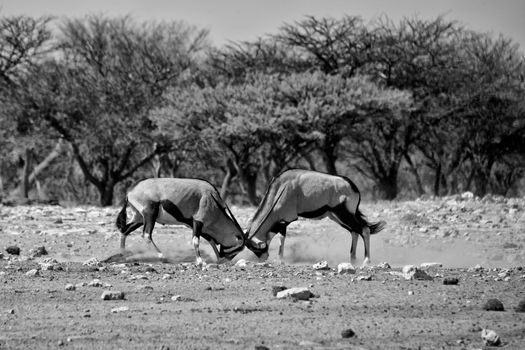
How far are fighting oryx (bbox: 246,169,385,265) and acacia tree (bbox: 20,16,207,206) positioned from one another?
2543cm

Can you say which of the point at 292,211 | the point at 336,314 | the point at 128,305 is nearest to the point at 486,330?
the point at 336,314

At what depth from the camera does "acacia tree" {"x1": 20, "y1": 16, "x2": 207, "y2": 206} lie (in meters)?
41.4

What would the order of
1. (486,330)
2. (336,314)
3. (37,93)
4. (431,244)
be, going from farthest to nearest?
(37,93) → (431,244) → (336,314) → (486,330)

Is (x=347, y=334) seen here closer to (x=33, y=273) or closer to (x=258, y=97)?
(x=33, y=273)

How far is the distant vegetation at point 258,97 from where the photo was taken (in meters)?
39.5

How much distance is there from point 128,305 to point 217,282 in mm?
1918

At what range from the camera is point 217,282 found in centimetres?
1127

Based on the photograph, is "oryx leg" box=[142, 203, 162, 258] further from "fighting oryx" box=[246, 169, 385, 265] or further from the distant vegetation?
the distant vegetation

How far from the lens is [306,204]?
15.9 m

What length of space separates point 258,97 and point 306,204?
2366cm

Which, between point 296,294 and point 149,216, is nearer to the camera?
point 296,294

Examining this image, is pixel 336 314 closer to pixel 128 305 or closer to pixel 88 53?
pixel 128 305

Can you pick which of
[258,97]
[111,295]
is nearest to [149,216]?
[111,295]

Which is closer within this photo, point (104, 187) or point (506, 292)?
point (506, 292)
